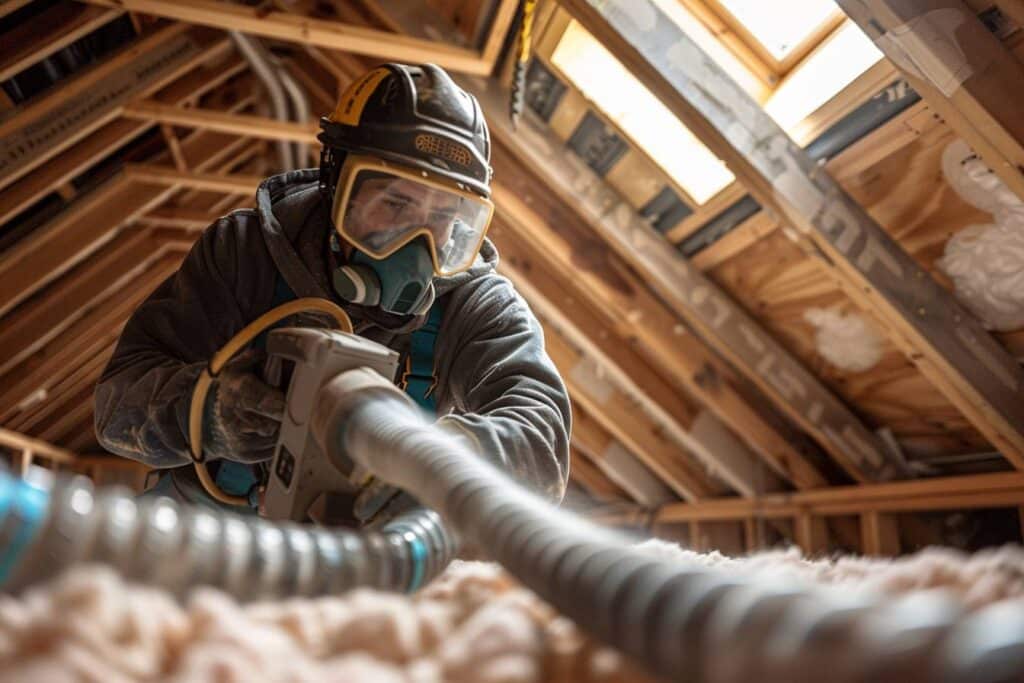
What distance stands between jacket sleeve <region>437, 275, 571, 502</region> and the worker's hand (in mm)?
239

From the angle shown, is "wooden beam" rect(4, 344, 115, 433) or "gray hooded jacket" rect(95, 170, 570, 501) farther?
"wooden beam" rect(4, 344, 115, 433)

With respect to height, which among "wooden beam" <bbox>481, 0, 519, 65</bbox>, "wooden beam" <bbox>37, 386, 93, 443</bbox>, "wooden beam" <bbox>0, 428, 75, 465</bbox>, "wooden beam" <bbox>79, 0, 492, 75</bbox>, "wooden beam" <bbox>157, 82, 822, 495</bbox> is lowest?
"wooden beam" <bbox>157, 82, 822, 495</bbox>

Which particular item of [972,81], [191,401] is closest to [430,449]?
[191,401]

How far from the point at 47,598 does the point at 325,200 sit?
4.20 ft

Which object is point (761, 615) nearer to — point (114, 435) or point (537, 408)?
point (537, 408)

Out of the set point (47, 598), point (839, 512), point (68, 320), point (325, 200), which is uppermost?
point (68, 320)

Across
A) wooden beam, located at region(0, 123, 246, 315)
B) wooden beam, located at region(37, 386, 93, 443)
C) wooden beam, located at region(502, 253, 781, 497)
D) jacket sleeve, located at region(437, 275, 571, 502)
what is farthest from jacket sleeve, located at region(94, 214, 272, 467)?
wooden beam, located at region(37, 386, 93, 443)

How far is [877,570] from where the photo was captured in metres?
0.91

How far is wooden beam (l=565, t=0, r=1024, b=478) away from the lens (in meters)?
2.62

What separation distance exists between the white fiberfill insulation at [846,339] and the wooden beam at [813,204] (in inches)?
17.8

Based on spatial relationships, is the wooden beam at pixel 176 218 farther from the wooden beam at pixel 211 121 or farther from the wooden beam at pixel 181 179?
the wooden beam at pixel 211 121

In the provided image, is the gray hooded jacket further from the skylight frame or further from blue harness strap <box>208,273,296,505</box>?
the skylight frame

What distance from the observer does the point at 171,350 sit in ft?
5.08

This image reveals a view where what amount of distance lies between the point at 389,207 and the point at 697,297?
2194 millimetres
